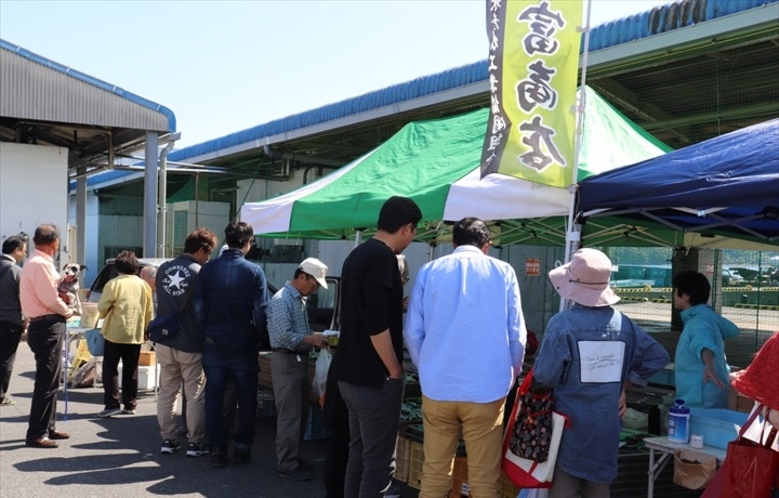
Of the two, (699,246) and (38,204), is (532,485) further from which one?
(38,204)

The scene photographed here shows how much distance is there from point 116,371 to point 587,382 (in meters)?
5.54

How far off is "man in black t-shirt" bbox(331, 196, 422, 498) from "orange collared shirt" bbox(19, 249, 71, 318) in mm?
3045

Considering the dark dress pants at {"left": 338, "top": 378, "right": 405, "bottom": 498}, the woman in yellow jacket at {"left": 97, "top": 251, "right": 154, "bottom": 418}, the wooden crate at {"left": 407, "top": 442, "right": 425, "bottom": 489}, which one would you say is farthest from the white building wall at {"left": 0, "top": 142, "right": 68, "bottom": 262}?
the dark dress pants at {"left": 338, "top": 378, "right": 405, "bottom": 498}

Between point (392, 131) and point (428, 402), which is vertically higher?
point (392, 131)

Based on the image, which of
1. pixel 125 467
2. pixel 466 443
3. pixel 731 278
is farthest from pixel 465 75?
pixel 466 443

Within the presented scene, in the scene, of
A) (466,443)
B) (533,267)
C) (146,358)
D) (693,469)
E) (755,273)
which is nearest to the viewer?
(466,443)

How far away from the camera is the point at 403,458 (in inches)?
191

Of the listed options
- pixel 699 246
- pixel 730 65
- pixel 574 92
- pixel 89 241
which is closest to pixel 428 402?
pixel 574 92

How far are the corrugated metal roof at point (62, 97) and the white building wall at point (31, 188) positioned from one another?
53.7 inches

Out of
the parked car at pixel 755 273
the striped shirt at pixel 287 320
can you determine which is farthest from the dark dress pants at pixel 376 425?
the parked car at pixel 755 273

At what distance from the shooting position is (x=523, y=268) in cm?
1290

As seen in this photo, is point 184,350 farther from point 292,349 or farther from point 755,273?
point 755,273

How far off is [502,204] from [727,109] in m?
6.81

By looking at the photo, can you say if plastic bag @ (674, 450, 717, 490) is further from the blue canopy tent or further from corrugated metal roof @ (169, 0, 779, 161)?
corrugated metal roof @ (169, 0, 779, 161)
